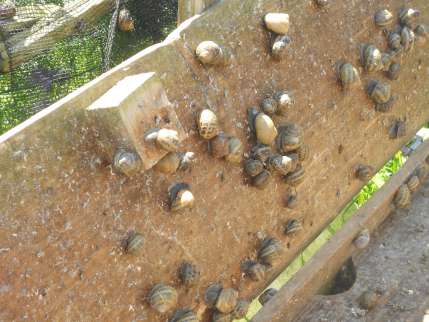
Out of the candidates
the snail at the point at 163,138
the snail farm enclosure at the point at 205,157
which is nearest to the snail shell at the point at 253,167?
the snail farm enclosure at the point at 205,157

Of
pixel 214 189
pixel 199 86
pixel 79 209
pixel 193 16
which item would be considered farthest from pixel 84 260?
pixel 193 16

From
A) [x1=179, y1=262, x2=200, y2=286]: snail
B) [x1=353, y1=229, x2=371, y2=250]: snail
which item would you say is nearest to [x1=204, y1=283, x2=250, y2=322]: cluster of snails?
[x1=179, y1=262, x2=200, y2=286]: snail

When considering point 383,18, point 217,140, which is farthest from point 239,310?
point 383,18

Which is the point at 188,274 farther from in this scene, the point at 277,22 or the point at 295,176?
the point at 277,22

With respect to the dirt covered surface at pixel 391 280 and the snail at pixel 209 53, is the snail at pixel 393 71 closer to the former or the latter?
the dirt covered surface at pixel 391 280

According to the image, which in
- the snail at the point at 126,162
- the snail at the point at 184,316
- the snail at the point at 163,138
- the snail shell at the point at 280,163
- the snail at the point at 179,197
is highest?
the snail at the point at 163,138

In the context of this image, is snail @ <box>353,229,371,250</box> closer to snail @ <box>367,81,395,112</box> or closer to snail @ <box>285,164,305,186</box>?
snail @ <box>285,164,305,186</box>
